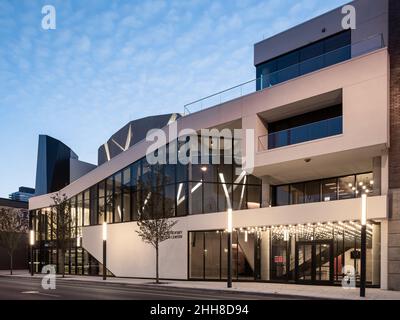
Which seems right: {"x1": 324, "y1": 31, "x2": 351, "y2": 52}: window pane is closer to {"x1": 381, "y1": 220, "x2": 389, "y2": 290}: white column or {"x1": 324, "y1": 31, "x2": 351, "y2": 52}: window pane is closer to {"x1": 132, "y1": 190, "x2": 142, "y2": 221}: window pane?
{"x1": 381, "y1": 220, "x2": 389, "y2": 290}: white column

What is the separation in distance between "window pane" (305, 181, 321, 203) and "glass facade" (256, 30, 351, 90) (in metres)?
6.99

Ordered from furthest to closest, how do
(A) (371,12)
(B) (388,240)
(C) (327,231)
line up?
(A) (371,12), (C) (327,231), (B) (388,240)

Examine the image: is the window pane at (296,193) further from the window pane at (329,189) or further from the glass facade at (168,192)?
the glass facade at (168,192)

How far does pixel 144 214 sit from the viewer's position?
31.5 m

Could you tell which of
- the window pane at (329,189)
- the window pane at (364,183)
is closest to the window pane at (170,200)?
the window pane at (329,189)

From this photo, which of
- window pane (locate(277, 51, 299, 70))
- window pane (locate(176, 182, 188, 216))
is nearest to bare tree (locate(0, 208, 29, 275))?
window pane (locate(176, 182, 188, 216))

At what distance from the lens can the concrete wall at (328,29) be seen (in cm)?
2892

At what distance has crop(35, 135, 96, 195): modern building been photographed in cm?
6565

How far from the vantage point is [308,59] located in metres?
30.8

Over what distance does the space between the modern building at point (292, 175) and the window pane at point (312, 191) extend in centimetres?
8

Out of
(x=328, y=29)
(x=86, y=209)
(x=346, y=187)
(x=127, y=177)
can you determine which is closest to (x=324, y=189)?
(x=346, y=187)

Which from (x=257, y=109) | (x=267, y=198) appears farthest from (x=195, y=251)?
(x=257, y=109)

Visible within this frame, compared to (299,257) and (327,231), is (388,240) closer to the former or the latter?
(327,231)

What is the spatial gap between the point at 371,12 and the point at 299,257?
15.8 metres
